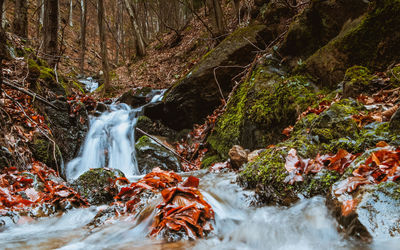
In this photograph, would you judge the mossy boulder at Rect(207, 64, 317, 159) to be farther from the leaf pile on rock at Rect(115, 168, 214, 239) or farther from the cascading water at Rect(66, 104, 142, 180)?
the cascading water at Rect(66, 104, 142, 180)

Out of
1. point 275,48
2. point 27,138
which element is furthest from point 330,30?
point 27,138

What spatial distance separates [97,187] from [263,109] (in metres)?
3.21

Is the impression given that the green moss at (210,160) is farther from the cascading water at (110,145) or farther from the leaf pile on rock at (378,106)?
the leaf pile on rock at (378,106)

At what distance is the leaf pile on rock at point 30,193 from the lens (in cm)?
296

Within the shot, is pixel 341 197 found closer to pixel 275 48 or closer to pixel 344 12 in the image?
pixel 344 12

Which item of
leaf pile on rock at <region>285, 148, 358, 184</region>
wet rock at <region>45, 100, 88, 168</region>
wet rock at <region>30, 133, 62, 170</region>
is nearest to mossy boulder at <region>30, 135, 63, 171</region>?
wet rock at <region>30, 133, 62, 170</region>

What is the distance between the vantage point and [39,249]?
2.19 m

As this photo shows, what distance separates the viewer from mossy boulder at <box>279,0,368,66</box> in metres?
4.44

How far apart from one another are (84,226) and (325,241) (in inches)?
98.7

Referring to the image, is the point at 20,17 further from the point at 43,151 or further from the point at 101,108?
the point at 43,151

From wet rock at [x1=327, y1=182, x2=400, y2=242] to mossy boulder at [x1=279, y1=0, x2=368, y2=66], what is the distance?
3842mm

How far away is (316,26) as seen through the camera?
5008mm

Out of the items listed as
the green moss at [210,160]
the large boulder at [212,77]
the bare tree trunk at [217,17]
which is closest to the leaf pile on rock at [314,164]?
the green moss at [210,160]

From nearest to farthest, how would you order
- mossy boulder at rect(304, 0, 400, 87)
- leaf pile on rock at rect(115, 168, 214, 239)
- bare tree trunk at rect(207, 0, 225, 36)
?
leaf pile on rock at rect(115, 168, 214, 239), mossy boulder at rect(304, 0, 400, 87), bare tree trunk at rect(207, 0, 225, 36)
